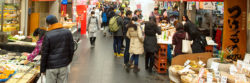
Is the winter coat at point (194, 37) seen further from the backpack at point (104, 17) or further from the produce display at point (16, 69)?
the backpack at point (104, 17)

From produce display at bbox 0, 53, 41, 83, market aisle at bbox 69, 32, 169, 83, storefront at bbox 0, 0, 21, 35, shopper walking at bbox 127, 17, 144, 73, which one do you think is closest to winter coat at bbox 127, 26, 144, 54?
shopper walking at bbox 127, 17, 144, 73

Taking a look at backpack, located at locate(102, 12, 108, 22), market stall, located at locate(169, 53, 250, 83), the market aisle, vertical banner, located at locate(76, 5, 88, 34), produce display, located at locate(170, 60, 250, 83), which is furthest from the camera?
backpack, located at locate(102, 12, 108, 22)

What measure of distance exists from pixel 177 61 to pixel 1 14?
5.98 meters

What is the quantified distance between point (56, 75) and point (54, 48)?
1.89 ft

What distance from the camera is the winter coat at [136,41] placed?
9.38m

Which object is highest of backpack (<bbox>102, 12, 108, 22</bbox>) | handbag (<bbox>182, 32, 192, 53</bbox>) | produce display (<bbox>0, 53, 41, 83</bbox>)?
backpack (<bbox>102, 12, 108, 22</bbox>)

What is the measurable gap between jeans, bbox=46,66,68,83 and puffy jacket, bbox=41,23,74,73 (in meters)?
0.09

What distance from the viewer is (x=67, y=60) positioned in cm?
578

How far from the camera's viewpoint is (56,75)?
577 cm

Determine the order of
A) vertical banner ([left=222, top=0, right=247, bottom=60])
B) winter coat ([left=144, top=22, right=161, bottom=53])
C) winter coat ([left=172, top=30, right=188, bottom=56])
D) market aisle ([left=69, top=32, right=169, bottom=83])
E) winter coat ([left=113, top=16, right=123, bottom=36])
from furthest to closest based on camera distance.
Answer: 1. winter coat ([left=113, top=16, right=123, bottom=36])
2. winter coat ([left=144, top=22, right=161, bottom=53])
3. winter coat ([left=172, top=30, right=188, bottom=56])
4. market aisle ([left=69, top=32, right=169, bottom=83])
5. vertical banner ([left=222, top=0, right=247, bottom=60])

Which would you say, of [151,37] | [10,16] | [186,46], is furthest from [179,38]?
[10,16]

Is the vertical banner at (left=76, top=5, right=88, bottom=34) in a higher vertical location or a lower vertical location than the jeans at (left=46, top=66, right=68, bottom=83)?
higher

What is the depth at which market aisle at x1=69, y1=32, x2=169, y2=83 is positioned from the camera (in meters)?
8.58

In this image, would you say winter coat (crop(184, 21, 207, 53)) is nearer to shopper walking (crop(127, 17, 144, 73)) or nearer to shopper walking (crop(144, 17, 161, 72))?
shopper walking (crop(144, 17, 161, 72))
